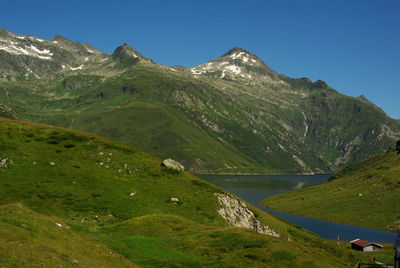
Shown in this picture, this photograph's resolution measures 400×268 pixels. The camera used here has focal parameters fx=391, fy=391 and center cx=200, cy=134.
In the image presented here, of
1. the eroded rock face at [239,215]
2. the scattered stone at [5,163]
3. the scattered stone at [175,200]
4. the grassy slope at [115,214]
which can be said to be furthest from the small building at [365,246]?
the scattered stone at [5,163]

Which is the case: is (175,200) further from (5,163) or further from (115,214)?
(5,163)

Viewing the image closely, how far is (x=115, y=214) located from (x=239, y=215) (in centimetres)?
2962

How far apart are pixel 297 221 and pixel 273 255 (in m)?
146

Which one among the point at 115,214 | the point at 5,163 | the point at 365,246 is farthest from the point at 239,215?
the point at 5,163

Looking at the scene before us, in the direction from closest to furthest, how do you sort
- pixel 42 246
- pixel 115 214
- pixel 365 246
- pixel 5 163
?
pixel 42 246
pixel 115 214
pixel 5 163
pixel 365 246

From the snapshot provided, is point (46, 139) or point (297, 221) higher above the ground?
point (46, 139)

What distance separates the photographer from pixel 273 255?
143 feet

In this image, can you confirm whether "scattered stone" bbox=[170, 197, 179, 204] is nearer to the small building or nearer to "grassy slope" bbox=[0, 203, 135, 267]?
"grassy slope" bbox=[0, 203, 135, 267]

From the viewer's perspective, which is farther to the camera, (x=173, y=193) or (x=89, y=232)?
(x=173, y=193)

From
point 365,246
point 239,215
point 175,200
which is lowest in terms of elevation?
point 365,246

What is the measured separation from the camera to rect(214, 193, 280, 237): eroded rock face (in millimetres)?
82312

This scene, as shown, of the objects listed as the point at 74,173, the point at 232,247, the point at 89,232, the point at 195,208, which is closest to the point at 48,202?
the point at 74,173

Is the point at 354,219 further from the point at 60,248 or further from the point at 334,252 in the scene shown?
the point at 60,248

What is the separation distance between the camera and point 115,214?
6762 centimetres
